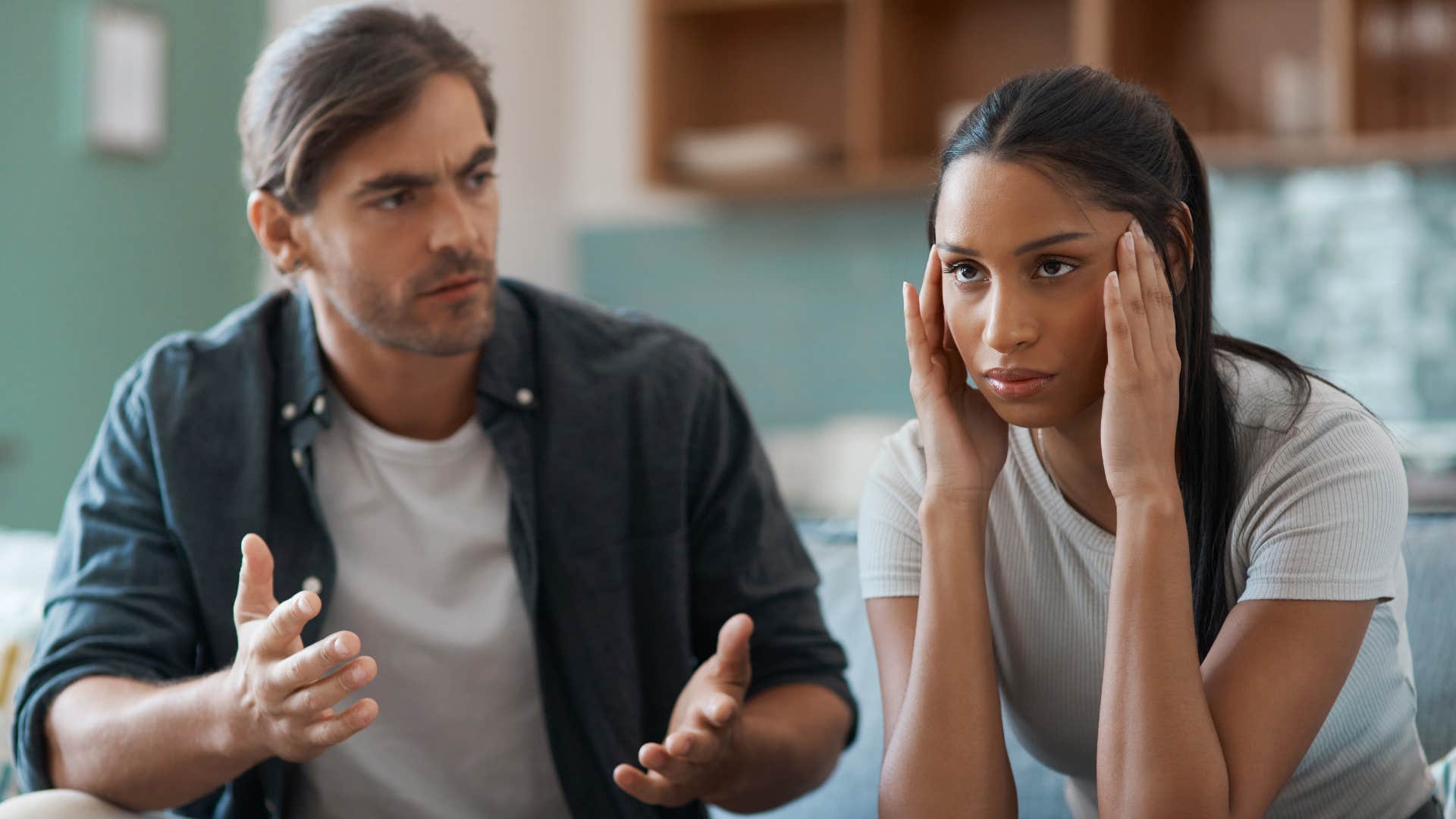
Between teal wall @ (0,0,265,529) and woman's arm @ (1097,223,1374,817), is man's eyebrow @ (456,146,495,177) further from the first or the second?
teal wall @ (0,0,265,529)

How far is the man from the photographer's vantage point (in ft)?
5.17

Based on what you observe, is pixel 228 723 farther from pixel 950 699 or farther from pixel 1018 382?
pixel 1018 382

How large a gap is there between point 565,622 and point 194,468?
0.43 m

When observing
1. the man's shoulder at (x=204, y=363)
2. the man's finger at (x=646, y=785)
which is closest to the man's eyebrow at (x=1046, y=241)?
the man's finger at (x=646, y=785)

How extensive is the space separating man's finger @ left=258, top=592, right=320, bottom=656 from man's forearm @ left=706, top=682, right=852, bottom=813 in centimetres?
44

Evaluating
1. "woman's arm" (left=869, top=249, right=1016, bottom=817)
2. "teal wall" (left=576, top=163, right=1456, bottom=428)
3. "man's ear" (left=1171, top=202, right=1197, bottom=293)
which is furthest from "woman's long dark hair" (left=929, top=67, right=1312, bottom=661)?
"teal wall" (left=576, top=163, right=1456, bottom=428)

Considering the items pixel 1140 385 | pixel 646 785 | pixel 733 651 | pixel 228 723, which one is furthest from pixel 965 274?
pixel 228 723

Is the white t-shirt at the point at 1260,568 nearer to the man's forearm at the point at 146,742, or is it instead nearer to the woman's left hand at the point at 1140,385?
the woman's left hand at the point at 1140,385

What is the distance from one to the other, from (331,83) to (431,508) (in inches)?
18.7

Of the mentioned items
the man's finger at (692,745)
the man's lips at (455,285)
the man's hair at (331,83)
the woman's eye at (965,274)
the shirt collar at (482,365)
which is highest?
the man's hair at (331,83)

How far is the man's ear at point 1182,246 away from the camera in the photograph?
1.25 metres

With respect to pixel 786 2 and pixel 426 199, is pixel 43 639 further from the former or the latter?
pixel 786 2

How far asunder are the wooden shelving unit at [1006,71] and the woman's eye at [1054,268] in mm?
2150

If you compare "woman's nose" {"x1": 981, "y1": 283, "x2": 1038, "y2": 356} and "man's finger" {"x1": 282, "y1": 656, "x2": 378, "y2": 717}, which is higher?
"woman's nose" {"x1": 981, "y1": 283, "x2": 1038, "y2": 356}
